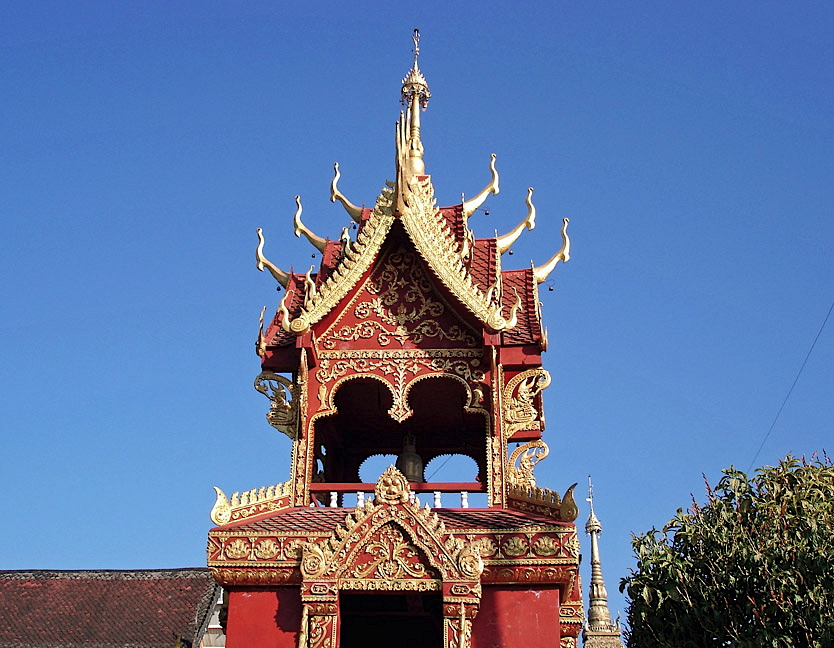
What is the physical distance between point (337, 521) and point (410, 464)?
2.69 meters

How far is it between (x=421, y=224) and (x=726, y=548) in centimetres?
624

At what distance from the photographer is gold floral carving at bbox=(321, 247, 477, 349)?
16969mm

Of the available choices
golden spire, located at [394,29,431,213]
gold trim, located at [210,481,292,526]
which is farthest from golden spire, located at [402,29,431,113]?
gold trim, located at [210,481,292,526]

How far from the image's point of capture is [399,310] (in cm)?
1711

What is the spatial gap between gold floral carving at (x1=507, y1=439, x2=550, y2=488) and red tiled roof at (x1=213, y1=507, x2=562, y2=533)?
66 centimetres

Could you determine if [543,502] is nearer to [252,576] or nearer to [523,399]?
[523,399]

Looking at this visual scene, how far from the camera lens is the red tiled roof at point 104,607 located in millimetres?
23969

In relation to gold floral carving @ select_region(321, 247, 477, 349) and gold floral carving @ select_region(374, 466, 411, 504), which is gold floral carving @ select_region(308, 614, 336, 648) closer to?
gold floral carving @ select_region(374, 466, 411, 504)

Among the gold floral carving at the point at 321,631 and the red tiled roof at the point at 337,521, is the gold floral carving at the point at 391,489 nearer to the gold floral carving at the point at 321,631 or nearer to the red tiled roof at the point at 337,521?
the red tiled roof at the point at 337,521

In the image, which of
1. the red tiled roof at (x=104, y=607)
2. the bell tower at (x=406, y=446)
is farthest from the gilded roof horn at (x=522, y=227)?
the red tiled roof at (x=104, y=607)

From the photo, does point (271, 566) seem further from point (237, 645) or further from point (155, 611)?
point (155, 611)

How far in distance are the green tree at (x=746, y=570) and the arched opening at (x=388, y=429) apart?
12.8 ft

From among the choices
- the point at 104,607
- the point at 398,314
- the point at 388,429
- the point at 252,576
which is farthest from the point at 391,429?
the point at 104,607

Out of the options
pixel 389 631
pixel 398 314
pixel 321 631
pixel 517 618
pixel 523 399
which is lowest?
pixel 321 631
